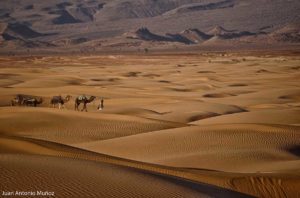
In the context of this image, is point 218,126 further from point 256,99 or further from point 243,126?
point 256,99

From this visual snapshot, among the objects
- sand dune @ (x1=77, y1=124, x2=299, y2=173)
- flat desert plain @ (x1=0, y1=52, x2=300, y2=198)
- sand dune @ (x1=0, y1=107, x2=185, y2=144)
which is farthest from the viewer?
sand dune @ (x1=0, y1=107, x2=185, y2=144)

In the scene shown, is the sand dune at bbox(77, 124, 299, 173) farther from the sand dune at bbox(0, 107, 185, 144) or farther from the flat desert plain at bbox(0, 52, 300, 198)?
the sand dune at bbox(0, 107, 185, 144)

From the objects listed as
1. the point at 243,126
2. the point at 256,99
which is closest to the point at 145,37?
the point at 256,99

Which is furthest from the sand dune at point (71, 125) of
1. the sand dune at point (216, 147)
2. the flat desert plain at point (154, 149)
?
the sand dune at point (216, 147)

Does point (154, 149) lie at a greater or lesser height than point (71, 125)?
lesser

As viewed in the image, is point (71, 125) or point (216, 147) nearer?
point (216, 147)

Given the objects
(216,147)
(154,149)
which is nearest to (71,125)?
(154,149)

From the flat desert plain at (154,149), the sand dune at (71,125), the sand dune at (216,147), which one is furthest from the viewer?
the sand dune at (71,125)

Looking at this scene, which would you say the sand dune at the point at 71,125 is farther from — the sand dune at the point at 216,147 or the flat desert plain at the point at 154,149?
the sand dune at the point at 216,147

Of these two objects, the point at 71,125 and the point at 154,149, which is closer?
the point at 154,149

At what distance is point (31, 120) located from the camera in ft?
57.6

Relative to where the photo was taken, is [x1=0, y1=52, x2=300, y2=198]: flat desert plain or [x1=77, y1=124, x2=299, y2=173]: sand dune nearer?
[x1=0, y1=52, x2=300, y2=198]: flat desert plain

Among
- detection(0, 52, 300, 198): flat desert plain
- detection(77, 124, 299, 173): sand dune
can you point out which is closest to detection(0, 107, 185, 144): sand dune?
detection(0, 52, 300, 198): flat desert plain

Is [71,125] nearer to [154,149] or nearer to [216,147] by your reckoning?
[154,149]
